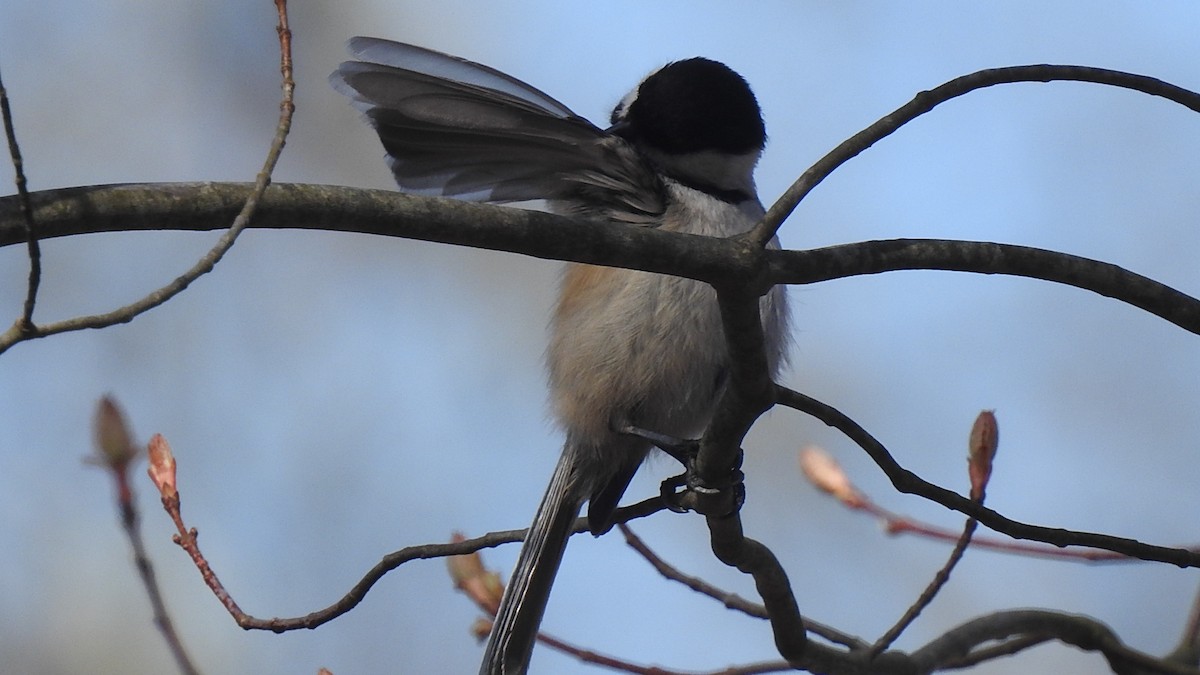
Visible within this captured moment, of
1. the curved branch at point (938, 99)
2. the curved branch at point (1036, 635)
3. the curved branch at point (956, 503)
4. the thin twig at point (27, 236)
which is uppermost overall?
the curved branch at point (938, 99)

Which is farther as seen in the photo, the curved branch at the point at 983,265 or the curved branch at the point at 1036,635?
the curved branch at the point at 1036,635

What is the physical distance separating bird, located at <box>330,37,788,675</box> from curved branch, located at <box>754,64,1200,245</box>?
56 cm

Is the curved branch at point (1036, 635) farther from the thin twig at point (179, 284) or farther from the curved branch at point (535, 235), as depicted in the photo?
the thin twig at point (179, 284)

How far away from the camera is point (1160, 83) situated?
2221 mm

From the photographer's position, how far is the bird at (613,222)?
251 cm

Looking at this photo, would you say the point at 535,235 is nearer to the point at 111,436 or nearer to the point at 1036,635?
→ the point at 111,436

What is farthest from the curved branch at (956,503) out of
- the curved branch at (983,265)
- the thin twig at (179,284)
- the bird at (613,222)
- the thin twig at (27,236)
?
the thin twig at (27,236)

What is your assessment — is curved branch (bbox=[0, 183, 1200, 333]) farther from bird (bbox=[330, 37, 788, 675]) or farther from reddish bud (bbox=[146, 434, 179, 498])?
reddish bud (bbox=[146, 434, 179, 498])

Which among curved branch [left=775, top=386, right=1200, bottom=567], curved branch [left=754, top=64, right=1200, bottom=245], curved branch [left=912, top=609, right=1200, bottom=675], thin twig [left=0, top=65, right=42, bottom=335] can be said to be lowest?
curved branch [left=912, top=609, right=1200, bottom=675]

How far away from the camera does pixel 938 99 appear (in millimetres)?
2125

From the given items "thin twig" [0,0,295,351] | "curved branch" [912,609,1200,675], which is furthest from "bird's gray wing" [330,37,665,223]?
"curved branch" [912,609,1200,675]

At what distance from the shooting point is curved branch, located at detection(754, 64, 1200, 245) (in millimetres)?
2059

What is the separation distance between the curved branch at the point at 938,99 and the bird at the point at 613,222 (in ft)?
1.83

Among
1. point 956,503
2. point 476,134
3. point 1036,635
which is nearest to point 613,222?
point 476,134
